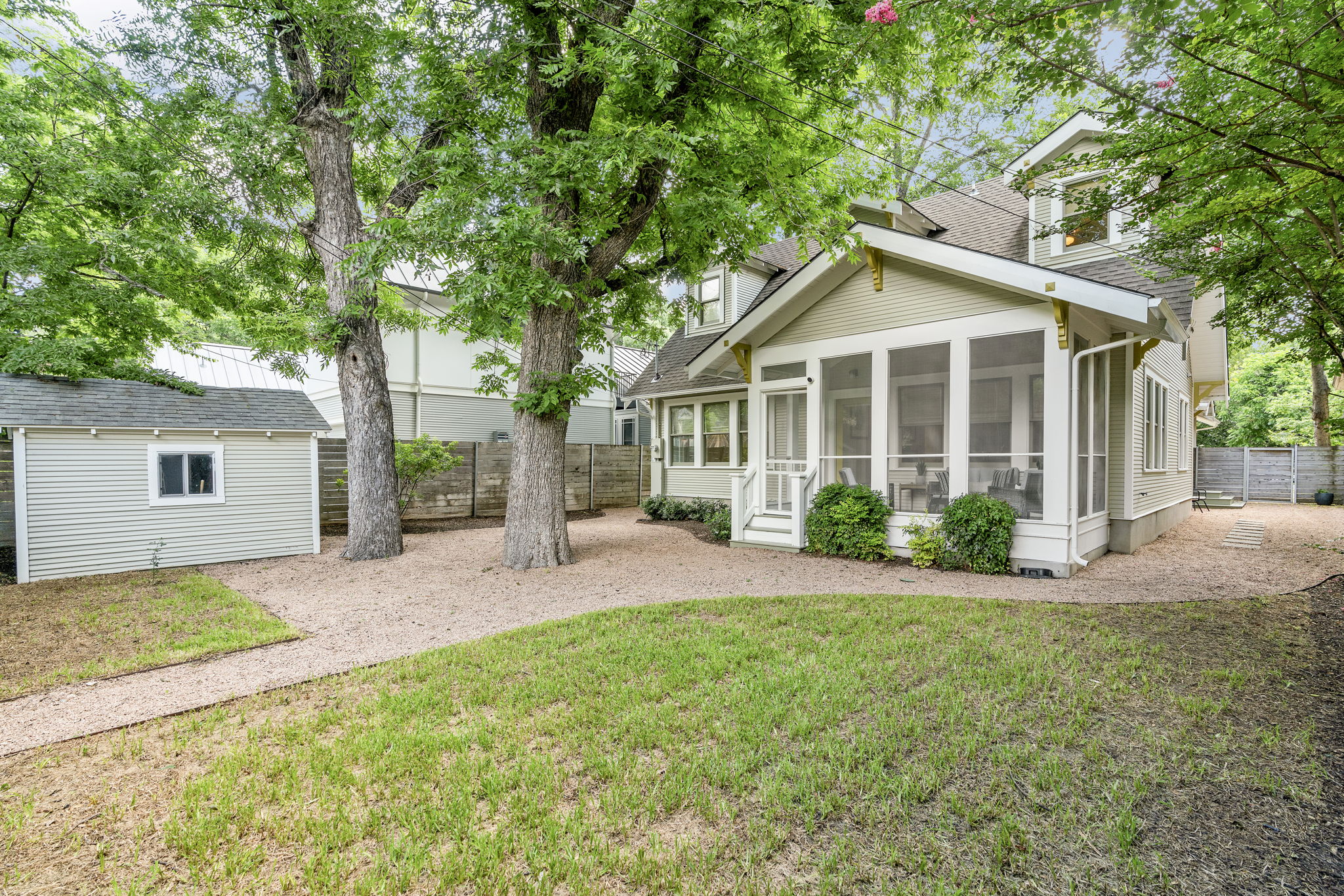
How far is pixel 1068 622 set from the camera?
17.2 ft

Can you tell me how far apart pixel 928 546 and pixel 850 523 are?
1.07m

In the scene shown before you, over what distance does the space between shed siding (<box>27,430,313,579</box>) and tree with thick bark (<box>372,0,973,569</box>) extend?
12.3 feet

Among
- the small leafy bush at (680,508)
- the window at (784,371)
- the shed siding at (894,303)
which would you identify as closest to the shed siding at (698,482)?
the small leafy bush at (680,508)

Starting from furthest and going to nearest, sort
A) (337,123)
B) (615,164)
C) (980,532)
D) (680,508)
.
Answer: (680,508)
(337,123)
(980,532)
(615,164)

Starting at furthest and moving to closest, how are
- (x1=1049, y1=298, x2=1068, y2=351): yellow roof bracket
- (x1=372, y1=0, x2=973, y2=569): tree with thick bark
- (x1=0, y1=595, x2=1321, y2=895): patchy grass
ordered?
(x1=1049, y1=298, x2=1068, y2=351): yellow roof bracket
(x1=372, y1=0, x2=973, y2=569): tree with thick bark
(x1=0, y1=595, x2=1321, y2=895): patchy grass

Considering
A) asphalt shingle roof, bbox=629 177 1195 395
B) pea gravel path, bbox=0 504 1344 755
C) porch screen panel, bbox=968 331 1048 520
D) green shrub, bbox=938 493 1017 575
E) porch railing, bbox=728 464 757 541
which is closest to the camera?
pea gravel path, bbox=0 504 1344 755

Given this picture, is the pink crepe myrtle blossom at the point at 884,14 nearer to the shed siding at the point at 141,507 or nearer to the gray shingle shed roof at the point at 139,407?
the gray shingle shed roof at the point at 139,407

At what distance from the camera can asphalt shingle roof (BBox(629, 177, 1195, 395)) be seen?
8.67 m

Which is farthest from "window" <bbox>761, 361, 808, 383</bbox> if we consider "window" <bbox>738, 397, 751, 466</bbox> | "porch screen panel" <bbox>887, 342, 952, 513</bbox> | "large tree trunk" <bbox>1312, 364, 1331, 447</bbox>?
"large tree trunk" <bbox>1312, 364, 1331, 447</bbox>

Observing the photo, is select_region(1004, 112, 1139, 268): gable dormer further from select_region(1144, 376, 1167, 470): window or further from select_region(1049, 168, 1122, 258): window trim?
select_region(1144, 376, 1167, 470): window

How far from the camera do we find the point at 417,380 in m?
16.2

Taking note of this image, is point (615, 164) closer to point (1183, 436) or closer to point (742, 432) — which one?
point (742, 432)

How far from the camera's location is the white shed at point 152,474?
7.43m

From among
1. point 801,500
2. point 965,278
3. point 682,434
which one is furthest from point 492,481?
point 965,278
